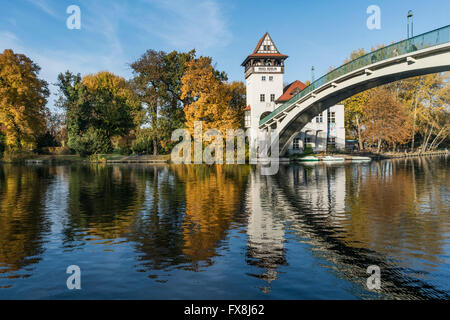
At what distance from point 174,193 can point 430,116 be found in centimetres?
6200

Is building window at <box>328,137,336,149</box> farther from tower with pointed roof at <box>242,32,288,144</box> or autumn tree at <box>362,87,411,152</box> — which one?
tower with pointed roof at <box>242,32,288,144</box>

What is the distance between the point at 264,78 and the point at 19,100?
39.6 metres

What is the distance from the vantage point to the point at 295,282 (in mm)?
7426

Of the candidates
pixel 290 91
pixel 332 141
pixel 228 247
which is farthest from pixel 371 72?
pixel 332 141

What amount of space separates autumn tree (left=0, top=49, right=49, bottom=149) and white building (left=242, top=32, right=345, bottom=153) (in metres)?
35.2

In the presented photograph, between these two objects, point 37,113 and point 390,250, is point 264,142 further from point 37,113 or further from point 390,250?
point 390,250

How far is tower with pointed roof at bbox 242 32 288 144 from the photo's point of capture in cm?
6250

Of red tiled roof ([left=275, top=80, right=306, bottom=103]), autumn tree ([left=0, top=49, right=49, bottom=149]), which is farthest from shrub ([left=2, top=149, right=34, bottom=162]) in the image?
red tiled roof ([left=275, top=80, right=306, bottom=103])

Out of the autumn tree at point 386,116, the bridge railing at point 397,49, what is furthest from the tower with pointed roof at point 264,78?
the bridge railing at point 397,49

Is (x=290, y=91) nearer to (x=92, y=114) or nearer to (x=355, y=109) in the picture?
(x=355, y=109)

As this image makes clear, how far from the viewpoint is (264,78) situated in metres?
63.2

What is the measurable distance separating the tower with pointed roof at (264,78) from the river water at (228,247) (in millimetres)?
Result: 46340

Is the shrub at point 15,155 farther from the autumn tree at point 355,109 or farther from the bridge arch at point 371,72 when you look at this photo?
the autumn tree at point 355,109
